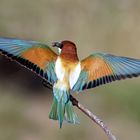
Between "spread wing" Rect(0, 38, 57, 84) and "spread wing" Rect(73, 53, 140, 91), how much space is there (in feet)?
0.28

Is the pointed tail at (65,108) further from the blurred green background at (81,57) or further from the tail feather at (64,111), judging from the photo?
the blurred green background at (81,57)

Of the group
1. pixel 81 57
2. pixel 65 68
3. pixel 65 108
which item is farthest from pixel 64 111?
pixel 81 57

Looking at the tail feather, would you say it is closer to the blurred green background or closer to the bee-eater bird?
the bee-eater bird

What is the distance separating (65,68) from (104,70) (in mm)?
123

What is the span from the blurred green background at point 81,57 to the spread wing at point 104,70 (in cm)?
331

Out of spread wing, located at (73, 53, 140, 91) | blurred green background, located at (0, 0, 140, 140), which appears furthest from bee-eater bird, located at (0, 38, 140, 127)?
blurred green background, located at (0, 0, 140, 140)

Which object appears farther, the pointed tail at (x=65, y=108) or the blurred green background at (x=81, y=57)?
the blurred green background at (x=81, y=57)

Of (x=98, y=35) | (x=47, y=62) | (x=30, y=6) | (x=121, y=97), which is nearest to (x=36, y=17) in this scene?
(x=30, y=6)

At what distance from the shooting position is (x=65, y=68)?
6.01ft

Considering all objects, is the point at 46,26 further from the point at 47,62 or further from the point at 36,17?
the point at 47,62

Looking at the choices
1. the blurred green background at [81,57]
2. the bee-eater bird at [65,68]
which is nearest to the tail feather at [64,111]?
the bee-eater bird at [65,68]

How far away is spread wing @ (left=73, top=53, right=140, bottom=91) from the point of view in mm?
1809

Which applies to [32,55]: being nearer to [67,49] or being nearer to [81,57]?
[67,49]

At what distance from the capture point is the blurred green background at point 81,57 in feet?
17.8
